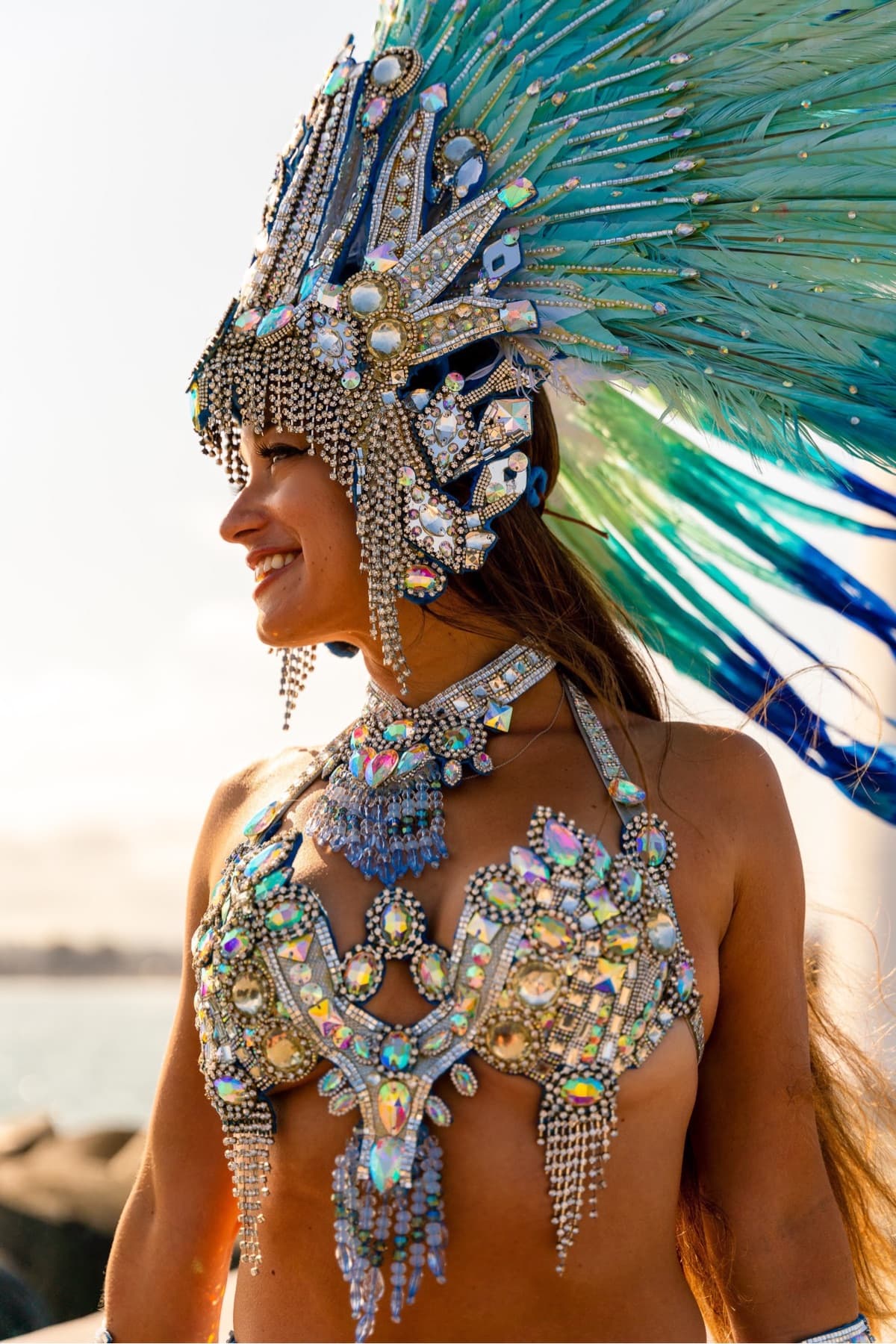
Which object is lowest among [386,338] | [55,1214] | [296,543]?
[55,1214]

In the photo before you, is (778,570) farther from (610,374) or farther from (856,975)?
(856,975)

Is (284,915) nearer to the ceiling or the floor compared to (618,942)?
nearer to the ceiling

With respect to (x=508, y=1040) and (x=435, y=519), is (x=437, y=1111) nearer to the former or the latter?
(x=508, y=1040)

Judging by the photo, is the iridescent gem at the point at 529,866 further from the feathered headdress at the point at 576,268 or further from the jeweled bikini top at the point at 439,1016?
the feathered headdress at the point at 576,268

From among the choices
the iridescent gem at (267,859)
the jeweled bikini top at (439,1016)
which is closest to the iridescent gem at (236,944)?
the jeweled bikini top at (439,1016)

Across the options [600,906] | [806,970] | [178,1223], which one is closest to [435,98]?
[600,906]

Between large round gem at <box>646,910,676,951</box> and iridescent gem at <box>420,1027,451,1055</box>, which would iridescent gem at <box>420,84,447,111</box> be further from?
iridescent gem at <box>420,1027,451,1055</box>

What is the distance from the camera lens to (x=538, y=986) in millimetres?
2004

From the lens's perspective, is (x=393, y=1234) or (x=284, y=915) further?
(x=284, y=915)

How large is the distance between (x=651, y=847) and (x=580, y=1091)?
1.29 feet

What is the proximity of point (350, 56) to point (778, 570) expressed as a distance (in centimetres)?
127

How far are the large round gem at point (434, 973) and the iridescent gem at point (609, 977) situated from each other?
0.74 ft

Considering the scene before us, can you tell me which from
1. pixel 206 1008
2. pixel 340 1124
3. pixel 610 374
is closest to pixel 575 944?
pixel 340 1124

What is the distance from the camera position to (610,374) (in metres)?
2.42
